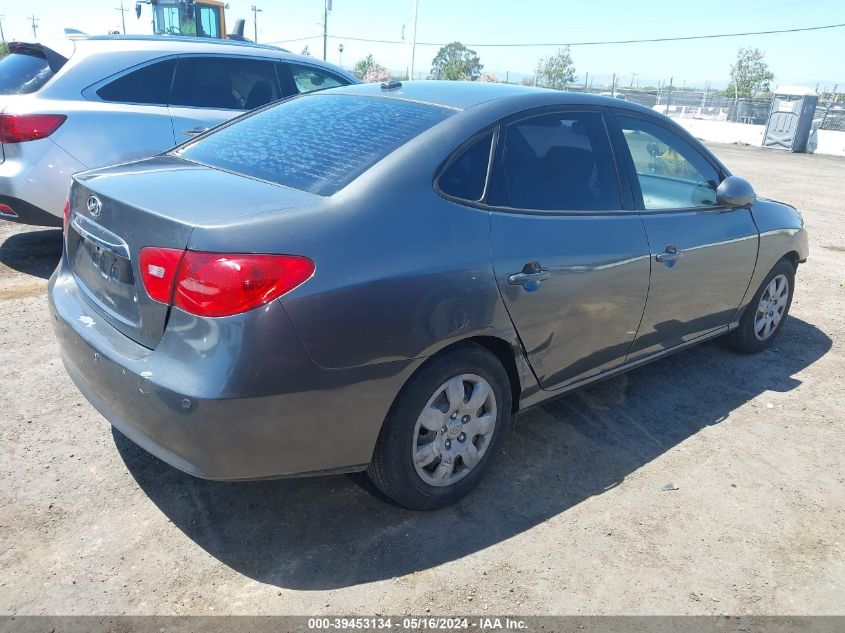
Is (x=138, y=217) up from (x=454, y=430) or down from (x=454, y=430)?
up

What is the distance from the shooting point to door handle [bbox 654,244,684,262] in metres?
3.49

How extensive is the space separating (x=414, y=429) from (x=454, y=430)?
24 cm

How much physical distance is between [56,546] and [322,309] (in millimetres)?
1384

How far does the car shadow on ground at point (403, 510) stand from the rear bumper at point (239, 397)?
0.41ft

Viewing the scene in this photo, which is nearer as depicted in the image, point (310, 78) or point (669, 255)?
point (669, 255)

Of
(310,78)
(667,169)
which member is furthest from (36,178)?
(667,169)

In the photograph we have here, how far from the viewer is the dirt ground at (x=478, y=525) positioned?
240 centimetres

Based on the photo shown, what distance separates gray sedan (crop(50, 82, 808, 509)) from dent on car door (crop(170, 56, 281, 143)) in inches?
99.0

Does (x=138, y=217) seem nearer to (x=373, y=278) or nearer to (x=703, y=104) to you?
(x=373, y=278)

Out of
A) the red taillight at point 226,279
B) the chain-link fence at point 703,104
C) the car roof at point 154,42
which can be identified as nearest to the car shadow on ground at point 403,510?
the red taillight at point 226,279

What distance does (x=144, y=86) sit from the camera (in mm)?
5582

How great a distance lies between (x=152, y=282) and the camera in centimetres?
229

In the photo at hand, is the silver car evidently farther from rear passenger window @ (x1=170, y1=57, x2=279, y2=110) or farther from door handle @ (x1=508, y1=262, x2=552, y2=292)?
door handle @ (x1=508, y1=262, x2=552, y2=292)

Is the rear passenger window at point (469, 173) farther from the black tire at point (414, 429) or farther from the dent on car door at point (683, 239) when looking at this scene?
the dent on car door at point (683, 239)
